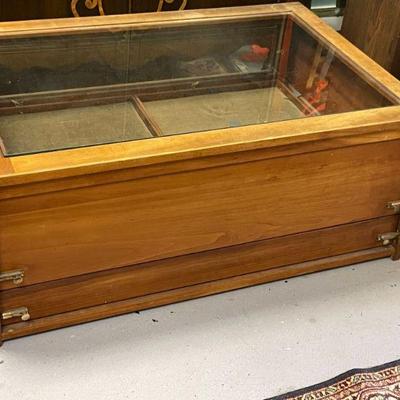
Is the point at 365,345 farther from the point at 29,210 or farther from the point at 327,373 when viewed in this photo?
the point at 29,210

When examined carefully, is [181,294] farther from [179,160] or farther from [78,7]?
[78,7]

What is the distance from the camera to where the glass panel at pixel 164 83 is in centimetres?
137

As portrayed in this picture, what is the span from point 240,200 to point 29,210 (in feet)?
1.39

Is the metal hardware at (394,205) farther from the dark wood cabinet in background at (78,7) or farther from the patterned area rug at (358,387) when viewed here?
the dark wood cabinet in background at (78,7)

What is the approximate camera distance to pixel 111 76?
1535 millimetres

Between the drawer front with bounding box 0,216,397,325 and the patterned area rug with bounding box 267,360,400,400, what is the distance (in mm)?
298

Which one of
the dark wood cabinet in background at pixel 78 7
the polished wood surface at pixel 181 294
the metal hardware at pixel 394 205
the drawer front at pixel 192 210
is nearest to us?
the drawer front at pixel 192 210

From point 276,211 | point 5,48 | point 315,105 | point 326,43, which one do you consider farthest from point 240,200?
point 5,48

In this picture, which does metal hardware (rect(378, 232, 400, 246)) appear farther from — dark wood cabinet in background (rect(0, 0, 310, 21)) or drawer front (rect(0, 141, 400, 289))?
dark wood cabinet in background (rect(0, 0, 310, 21))

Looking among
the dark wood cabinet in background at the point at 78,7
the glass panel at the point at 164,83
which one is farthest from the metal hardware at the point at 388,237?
the dark wood cabinet in background at the point at 78,7

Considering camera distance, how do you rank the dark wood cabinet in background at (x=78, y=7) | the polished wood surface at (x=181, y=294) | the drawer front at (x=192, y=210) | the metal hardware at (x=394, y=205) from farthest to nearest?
the dark wood cabinet in background at (x=78, y=7) < the metal hardware at (x=394, y=205) < the polished wood surface at (x=181, y=294) < the drawer front at (x=192, y=210)

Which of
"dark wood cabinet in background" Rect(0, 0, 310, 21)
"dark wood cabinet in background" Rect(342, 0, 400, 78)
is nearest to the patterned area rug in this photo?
"dark wood cabinet in background" Rect(342, 0, 400, 78)

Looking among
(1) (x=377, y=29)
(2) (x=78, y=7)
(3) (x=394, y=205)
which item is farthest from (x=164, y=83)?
(1) (x=377, y=29)

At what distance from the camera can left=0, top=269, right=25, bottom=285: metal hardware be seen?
1269mm
